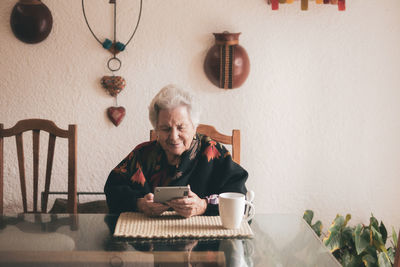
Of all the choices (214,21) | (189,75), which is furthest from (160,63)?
(214,21)

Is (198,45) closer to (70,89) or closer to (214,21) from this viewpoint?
(214,21)

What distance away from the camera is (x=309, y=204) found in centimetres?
258

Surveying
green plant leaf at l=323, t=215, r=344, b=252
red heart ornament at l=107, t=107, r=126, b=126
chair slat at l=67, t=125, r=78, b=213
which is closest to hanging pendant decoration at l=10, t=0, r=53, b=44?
red heart ornament at l=107, t=107, r=126, b=126

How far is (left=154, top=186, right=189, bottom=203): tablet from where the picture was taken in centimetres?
136

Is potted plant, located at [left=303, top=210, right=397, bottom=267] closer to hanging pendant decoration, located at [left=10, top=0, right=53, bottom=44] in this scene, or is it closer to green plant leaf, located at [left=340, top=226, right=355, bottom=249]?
green plant leaf, located at [left=340, top=226, right=355, bottom=249]

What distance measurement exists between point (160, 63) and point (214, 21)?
1.31 feet

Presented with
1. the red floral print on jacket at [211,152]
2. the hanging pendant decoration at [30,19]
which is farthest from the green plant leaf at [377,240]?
the hanging pendant decoration at [30,19]

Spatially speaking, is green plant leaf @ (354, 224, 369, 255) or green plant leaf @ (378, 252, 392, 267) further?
green plant leaf @ (354, 224, 369, 255)

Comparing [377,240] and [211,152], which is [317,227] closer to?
[377,240]

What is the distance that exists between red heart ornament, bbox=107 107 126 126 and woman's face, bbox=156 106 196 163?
89 centimetres

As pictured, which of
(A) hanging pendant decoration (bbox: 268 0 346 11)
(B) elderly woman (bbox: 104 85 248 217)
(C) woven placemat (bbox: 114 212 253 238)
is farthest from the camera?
(A) hanging pendant decoration (bbox: 268 0 346 11)

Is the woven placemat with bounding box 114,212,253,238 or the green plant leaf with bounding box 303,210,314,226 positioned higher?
the woven placemat with bounding box 114,212,253,238

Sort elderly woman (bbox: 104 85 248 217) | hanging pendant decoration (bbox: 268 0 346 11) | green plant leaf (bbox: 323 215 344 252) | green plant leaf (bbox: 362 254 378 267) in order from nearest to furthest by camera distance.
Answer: elderly woman (bbox: 104 85 248 217) < green plant leaf (bbox: 362 254 378 267) < green plant leaf (bbox: 323 215 344 252) < hanging pendant decoration (bbox: 268 0 346 11)

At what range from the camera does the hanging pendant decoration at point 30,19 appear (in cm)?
235
